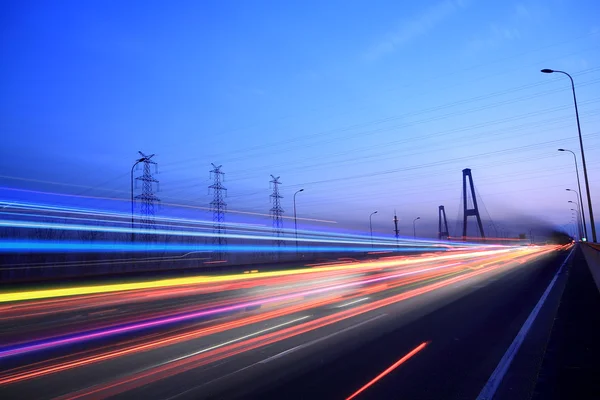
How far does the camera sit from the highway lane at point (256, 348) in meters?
6.69

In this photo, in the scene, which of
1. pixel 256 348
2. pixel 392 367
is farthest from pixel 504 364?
pixel 256 348

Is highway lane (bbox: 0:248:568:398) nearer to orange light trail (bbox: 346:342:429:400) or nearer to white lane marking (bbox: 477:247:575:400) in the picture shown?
orange light trail (bbox: 346:342:429:400)

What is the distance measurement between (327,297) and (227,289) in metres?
4.38

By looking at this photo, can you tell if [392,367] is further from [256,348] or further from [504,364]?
[256,348]

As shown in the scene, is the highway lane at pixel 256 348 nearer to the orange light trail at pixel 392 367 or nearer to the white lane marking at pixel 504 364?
the orange light trail at pixel 392 367

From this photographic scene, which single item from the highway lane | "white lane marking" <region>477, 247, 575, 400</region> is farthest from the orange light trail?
"white lane marking" <region>477, 247, 575, 400</region>

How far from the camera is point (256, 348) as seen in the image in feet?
30.4

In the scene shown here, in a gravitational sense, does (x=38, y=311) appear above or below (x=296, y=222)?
below

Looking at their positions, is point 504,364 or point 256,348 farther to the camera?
point 256,348

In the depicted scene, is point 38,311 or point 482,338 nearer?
point 482,338

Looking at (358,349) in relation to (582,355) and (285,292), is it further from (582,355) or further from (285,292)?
(285,292)

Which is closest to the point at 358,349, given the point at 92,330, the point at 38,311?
the point at 92,330

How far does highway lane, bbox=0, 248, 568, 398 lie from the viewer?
6.69m

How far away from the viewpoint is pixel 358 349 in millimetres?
8805
